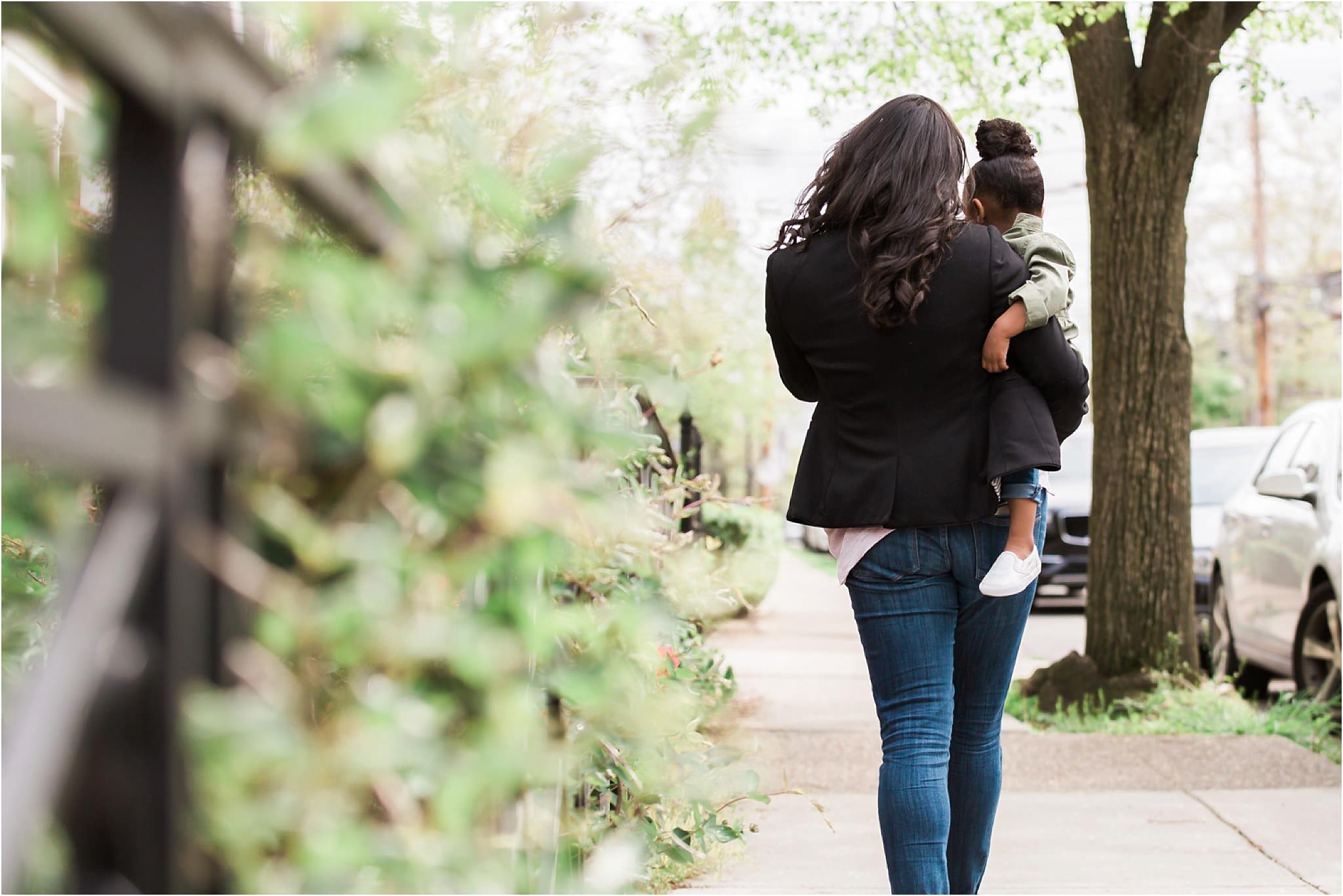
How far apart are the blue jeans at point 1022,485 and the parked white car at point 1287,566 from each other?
3774mm

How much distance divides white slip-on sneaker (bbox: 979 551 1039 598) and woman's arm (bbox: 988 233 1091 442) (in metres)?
0.31

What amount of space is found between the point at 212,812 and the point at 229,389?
249mm

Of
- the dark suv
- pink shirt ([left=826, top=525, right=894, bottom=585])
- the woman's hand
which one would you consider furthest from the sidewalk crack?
the dark suv

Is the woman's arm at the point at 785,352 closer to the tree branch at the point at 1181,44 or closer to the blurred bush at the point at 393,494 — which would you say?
the blurred bush at the point at 393,494

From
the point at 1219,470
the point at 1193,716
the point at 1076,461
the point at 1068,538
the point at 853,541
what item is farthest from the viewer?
the point at 1076,461

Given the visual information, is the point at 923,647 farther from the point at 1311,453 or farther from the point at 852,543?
the point at 1311,453

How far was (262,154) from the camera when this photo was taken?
838 millimetres

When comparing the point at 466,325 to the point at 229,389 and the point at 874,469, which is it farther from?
the point at 874,469

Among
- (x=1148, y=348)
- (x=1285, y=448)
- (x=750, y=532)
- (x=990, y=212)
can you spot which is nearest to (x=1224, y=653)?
(x=1285, y=448)

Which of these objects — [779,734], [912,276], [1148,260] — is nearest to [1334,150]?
[1148,260]

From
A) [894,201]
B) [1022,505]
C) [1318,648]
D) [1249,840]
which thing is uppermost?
[894,201]

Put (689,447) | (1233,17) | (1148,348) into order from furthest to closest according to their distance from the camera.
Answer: (689,447) < (1233,17) < (1148,348)

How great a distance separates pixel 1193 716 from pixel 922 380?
171 inches

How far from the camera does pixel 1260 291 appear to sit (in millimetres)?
32844
